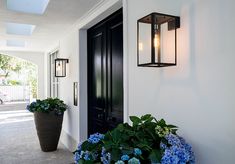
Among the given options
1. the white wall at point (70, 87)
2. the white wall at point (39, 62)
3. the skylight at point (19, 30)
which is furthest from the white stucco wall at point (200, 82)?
the white wall at point (39, 62)

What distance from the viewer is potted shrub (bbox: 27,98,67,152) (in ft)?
13.2

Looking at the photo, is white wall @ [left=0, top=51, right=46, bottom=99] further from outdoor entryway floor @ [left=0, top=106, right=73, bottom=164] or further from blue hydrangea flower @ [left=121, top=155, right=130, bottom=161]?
blue hydrangea flower @ [left=121, top=155, right=130, bottom=161]

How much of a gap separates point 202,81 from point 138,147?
0.60 meters

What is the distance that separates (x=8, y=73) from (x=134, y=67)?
15166 mm

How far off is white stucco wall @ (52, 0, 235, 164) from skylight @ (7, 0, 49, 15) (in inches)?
74.4

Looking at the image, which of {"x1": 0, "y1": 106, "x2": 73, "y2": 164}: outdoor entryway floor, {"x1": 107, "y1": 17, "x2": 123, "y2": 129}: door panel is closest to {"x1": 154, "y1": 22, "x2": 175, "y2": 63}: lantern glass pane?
{"x1": 107, "y1": 17, "x2": 123, "y2": 129}: door panel

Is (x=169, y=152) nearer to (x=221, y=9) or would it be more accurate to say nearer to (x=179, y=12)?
(x=221, y=9)

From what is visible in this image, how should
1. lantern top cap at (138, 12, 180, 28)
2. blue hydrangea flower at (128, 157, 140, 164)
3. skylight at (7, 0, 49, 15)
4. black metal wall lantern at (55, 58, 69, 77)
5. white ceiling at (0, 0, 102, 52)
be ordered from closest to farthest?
blue hydrangea flower at (128, 157, 140, 164) < lantern top cap at (138, 12, 180, 28) < white ceiling at (0, 0, 102, 52) < skylight at (7, 0, 49, 15) < black metal wall lantern at (55, 58, 69, 77)

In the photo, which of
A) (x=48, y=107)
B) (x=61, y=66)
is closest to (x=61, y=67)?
(x=61, y=66)

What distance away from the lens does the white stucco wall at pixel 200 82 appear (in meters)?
1.29

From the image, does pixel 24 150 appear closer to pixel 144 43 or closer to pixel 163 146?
pixel 144 43

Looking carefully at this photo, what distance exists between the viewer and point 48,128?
407 cm

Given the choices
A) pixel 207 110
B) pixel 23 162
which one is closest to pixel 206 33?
pixel 207 110

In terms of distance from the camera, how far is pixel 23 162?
360 cm
